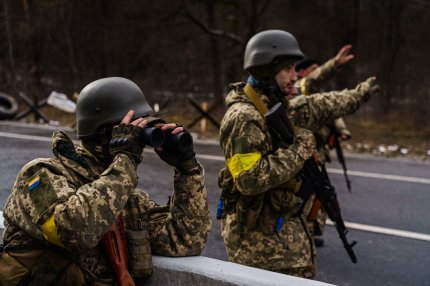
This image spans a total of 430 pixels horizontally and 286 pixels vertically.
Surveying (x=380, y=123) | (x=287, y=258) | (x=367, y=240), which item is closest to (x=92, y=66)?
(x=380, y=123)

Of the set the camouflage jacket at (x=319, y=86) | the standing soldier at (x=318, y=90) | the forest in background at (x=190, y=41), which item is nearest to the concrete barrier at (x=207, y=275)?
the standing soldier at (x=318, y=90)

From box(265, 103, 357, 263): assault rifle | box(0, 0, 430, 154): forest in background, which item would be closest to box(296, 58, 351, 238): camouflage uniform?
box(265, 103, 357, 263): assault rifle

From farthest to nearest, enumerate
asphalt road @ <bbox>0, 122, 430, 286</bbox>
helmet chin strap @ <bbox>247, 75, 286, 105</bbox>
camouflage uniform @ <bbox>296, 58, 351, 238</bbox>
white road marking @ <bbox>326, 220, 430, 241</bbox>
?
white road marking @ <bbox>326, 220, 430, 241</bbox>
camouflage uniform @ <bbox>296, 58, 351, 238</bbox>
asphalt road @ <bbox>0, 122, 430, 286</bbox>
helmet chin strap @ <bbox>247, 75, 286, 105</bbox>

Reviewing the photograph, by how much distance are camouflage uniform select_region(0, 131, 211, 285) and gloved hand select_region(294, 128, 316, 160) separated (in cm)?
135

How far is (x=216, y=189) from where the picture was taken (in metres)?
7.86

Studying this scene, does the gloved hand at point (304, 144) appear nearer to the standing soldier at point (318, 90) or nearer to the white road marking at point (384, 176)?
the standing soldier at point (318, 90)

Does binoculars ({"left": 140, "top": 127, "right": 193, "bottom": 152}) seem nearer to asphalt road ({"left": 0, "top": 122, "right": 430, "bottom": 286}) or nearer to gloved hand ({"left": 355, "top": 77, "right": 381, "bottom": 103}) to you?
gloved hand ({"left": 355, "top": 77, "right": 381, "bottom": 103})

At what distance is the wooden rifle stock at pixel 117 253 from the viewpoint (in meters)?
2.44

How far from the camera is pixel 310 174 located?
382 cm

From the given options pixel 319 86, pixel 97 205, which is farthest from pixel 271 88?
pixel 319 86

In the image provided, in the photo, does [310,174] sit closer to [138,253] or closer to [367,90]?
[367,90]

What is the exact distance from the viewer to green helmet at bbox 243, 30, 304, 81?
384 cm

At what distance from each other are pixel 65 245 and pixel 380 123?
13.8 m

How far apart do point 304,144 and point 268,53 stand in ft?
2.35
